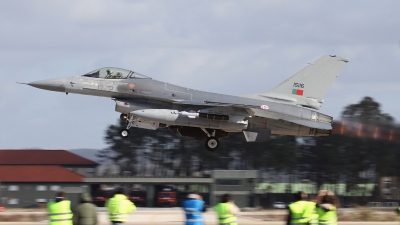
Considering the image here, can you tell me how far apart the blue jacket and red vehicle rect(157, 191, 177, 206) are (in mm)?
45838

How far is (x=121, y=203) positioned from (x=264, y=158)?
56.8 m

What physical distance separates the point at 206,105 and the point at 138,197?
37409 mm

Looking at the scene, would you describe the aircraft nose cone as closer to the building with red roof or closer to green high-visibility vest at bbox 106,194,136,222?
green high-visibility vest at bbox 106,194,136,222

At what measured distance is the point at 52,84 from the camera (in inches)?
979

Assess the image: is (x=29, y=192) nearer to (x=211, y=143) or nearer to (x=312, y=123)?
(x=211, y=143)

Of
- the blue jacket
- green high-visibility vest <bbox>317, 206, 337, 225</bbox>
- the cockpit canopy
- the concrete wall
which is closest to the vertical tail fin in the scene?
the cockpit canopy

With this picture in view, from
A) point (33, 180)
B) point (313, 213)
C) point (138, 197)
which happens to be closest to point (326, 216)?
point (313, 213)

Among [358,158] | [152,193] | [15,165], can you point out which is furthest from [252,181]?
[15,165]

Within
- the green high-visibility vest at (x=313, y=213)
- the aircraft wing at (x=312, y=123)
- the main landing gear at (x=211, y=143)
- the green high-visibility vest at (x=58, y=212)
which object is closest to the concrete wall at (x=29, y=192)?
the main landing gear at (x=211, y=143)

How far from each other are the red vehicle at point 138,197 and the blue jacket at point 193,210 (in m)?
47.4

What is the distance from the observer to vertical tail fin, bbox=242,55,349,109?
84.8 feet

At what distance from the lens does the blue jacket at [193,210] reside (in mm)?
12680

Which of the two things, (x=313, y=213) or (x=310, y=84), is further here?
(x=310, y=84)

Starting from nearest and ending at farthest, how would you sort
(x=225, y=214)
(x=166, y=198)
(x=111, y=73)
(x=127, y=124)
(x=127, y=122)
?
(x=225, y=214), (x=127, y=124), (x=127, y=122), (x=111, y=73), (x=166, y=198)
